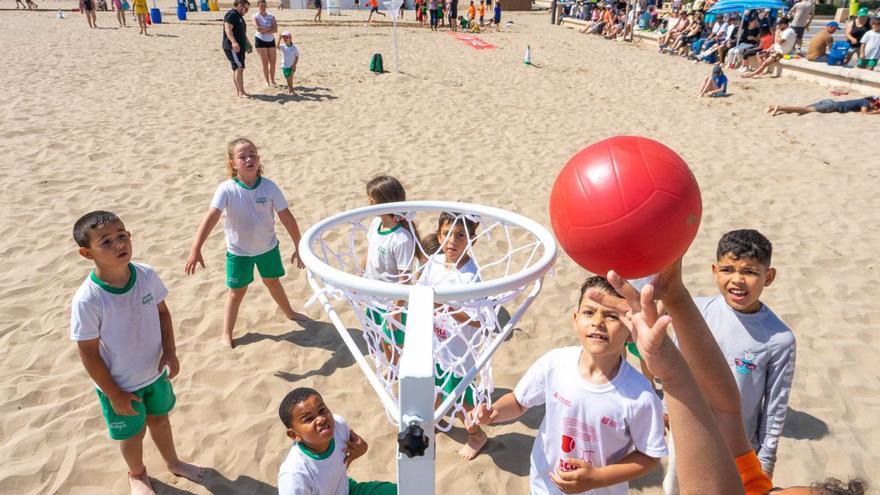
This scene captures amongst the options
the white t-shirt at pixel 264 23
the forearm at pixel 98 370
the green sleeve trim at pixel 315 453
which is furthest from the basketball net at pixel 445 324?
the white t-shirt at pixel 264 23

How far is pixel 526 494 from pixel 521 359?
1.24m

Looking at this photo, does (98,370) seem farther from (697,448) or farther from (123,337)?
(697,448)

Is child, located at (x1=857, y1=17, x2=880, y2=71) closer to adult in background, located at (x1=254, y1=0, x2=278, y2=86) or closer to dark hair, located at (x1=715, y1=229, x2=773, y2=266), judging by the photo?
adult in background, located at (x1=254, y1=0, x2=278, y2=86)

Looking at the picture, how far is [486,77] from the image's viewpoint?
567 inches

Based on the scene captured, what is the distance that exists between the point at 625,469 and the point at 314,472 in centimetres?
138

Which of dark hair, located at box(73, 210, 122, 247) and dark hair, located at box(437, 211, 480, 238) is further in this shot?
dark hair, located at box(437, 211, 480, 238)

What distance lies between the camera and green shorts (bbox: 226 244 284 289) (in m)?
4.21

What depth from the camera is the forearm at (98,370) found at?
103 inches

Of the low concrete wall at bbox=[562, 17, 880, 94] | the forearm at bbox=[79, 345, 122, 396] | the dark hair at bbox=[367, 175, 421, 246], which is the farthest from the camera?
the low concrete wall at bbox=[562, 17, 880, 94]

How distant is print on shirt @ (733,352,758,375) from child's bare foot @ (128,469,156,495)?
130 inches

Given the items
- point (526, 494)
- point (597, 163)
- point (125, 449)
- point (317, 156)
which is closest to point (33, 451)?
point (125, 449)

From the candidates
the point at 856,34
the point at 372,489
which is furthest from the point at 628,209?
the point at 856,34

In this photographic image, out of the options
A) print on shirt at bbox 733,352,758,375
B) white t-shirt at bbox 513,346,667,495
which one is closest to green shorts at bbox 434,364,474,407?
white t-shirt at bbox 513,346,667,495

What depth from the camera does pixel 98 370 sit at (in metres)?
2.63
